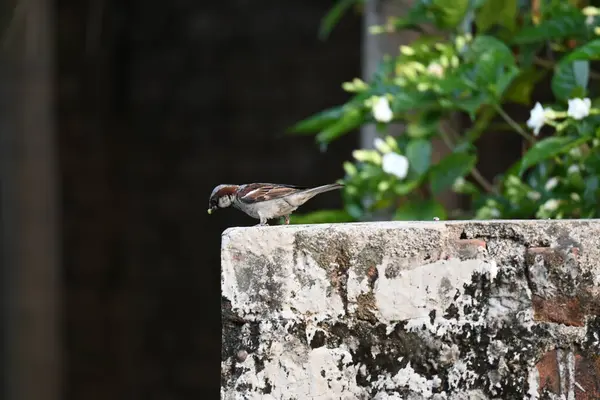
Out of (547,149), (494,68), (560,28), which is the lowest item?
(547,149)

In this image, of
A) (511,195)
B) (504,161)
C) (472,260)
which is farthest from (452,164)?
(504,161)

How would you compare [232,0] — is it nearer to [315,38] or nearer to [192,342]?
[315,38]

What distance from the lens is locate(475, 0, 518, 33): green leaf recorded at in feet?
8.75

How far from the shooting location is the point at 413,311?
1508 mm

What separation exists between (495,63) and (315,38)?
2.67 metres

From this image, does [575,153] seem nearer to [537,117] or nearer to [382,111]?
[537,117]

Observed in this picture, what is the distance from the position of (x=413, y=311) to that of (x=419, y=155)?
41.9 inches

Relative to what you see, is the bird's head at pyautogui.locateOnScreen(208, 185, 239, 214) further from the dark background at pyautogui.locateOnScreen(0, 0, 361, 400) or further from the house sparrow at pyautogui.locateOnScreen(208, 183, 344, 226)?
the dark background at pyautogui.locateOnScreen(0, 0, 361, 400)

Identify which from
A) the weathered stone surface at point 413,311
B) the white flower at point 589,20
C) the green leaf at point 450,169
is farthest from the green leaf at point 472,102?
the weathered stone surface at point 413,311

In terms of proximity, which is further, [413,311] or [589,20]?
[589,20]

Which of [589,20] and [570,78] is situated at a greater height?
[589,20]

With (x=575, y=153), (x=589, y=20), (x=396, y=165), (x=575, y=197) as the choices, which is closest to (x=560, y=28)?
(x=589, y=20)

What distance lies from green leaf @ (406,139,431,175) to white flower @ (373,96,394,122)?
10cm

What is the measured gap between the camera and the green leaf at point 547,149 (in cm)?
205
